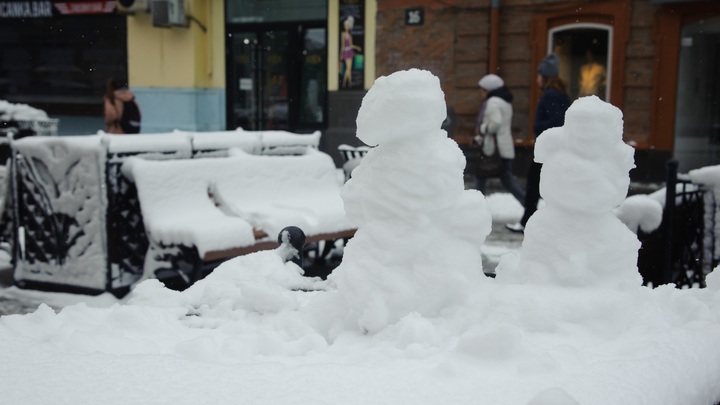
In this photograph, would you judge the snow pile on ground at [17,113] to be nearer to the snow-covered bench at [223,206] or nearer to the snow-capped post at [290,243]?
the snow-covered bench at [223,206]

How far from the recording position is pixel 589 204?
229 cm

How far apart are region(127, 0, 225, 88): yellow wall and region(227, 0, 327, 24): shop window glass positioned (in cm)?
30

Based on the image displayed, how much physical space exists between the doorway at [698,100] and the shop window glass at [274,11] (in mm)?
6481

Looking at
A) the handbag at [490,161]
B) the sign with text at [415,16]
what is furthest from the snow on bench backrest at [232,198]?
the sign with text at [415,16]

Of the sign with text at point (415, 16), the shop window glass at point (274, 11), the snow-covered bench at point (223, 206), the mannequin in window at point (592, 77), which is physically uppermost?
the shop window glass at point (274, 11)

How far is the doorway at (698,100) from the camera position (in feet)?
37.2

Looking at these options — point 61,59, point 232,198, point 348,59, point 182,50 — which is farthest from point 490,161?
point 61,59

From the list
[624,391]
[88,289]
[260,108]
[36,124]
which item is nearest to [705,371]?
[624,391]

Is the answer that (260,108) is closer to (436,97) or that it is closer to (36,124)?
(36,124)

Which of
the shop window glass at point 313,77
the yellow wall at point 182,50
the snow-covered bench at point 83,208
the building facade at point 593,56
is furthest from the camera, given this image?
the yellow wall at point 182,50

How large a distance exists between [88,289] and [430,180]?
13.0 ft

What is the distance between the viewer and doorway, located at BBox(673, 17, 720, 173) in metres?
11.3

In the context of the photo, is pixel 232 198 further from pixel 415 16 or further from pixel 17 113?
pixel 415 16

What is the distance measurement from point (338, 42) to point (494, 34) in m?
3.05
